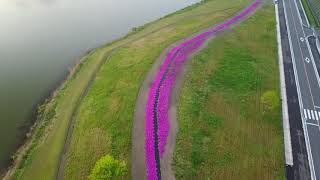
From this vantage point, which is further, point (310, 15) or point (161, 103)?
point (310, 15)

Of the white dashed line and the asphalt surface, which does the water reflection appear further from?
the white dashed line

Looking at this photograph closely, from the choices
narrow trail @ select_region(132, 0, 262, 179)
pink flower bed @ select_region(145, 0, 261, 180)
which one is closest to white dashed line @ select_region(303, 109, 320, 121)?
narrow trail @ select_region(132, 0, 262, 179)

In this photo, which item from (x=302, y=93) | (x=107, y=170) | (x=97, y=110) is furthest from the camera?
(x=302, y=93)

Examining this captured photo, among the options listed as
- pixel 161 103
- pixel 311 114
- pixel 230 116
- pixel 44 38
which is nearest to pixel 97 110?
pixel 161 103

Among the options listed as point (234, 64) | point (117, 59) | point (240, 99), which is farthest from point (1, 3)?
point (240, 99)

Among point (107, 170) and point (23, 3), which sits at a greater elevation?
point (23, 3)

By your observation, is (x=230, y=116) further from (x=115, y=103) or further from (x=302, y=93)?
(x=115, y=103)

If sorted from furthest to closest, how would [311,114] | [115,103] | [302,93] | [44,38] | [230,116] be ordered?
[44,38]
[302,93]
[311,114]
[115,103]
[230,116]

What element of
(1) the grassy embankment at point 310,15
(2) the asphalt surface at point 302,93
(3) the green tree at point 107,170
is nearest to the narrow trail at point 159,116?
(3) the green tree at point 107,170
